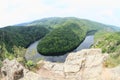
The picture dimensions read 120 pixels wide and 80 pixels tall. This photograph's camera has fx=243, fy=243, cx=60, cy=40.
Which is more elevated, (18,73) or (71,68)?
(71,68)

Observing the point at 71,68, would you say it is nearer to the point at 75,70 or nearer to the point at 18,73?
the point at 75,70

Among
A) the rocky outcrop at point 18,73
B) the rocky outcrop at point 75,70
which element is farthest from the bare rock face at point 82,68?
the rocky outcrop at point 18,73

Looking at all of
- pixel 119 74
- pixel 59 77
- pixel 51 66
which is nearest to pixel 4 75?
pixel 51 66

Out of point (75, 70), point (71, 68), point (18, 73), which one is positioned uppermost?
point (71, 68)

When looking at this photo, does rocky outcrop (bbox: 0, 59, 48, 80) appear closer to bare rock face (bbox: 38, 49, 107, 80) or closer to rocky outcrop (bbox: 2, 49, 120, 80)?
rocky outcrop (bbox: 2, 49, 120, 80)

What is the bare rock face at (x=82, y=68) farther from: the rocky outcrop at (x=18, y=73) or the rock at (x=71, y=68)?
A: the rocky outcrop at (x=18, y=73)

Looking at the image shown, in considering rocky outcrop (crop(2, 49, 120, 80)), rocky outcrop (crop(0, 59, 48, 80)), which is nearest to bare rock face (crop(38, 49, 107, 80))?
rocky outcrop (crop(2, 49, 120, 80))

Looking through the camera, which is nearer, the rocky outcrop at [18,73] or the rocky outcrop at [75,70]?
the rocky outcrop at [75,70]

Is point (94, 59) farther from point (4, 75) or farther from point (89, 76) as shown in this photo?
point (4, 75)

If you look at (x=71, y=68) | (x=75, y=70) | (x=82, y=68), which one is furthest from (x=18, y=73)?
(x=82, y=68)

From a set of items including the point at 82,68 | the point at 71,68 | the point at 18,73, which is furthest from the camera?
the point at 18,73
